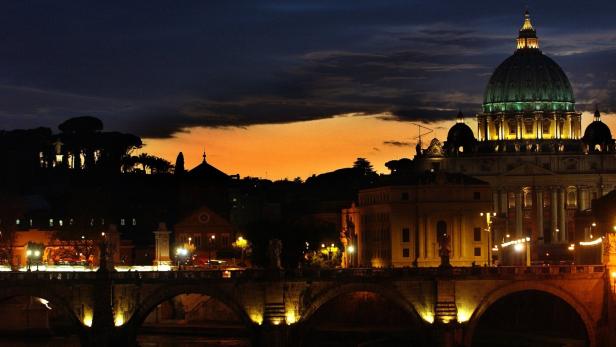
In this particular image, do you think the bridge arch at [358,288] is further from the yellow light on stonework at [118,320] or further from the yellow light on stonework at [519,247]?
the yellow light on stonework at [519,247]

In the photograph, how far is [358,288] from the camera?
8356 cm

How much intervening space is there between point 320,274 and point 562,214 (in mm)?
84913

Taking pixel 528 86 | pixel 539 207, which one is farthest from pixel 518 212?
pixel 528 86

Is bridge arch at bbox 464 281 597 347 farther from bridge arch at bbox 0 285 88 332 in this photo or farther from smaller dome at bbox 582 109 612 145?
smaller dome at bbox 582 109 612 145

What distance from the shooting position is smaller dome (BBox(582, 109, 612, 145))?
17738 cm

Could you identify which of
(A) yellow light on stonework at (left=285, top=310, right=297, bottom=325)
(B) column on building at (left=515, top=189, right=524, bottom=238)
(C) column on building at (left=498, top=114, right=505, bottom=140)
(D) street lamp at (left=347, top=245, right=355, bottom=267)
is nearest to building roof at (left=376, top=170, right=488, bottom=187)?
(D) street lamp at (left=347, top=245, right=355, bottom=267)

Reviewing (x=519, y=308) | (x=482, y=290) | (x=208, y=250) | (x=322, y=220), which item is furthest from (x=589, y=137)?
(x=482, y=290)

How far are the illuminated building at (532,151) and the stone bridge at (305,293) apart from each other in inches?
2826

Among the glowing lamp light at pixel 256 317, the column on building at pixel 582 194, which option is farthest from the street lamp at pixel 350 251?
the column on building at pixel 582 194

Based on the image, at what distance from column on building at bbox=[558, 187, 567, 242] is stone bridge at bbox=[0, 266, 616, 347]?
8243cm

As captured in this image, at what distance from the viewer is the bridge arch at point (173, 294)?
83062mm

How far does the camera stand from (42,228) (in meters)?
136

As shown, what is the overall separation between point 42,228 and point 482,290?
5963 centimetres

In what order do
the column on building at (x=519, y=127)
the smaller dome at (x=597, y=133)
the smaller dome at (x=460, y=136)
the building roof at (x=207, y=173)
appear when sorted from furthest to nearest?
the column on building at (x=519, y=127) → the smaller dome at (x=460, y=136) → the smaller dome at (x=597, y=133) → the building roof at (x=207, y=173)
